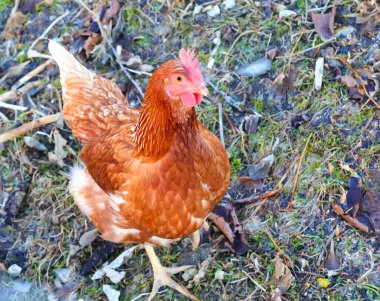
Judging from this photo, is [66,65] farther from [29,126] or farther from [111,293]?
[111,293]

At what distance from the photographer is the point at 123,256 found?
324 centimetres

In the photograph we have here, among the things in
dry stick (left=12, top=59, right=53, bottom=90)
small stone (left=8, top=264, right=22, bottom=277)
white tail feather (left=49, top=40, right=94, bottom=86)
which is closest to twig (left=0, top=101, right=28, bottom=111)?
dry stick (left=12, top=59, right=53, bottom=90)

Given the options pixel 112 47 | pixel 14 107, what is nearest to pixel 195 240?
pixel 112 47

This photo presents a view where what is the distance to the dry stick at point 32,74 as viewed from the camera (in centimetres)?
405

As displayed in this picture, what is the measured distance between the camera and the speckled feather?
97.9 inches

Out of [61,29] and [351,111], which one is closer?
[351,111]

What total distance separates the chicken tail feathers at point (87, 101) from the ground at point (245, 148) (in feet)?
1.67

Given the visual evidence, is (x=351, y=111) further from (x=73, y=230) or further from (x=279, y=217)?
(x=73, y=230)

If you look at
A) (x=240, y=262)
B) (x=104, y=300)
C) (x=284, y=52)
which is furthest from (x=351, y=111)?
(x=104, y=300)

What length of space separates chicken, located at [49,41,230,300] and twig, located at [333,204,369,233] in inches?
26.5

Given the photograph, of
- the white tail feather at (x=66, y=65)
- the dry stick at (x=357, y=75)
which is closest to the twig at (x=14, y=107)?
the white tail feather at (x=66, y=65)

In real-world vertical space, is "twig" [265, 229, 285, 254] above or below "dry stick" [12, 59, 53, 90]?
below

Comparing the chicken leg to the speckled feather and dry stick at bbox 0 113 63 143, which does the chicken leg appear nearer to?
the speckled feather

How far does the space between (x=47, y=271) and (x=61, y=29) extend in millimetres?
1921
